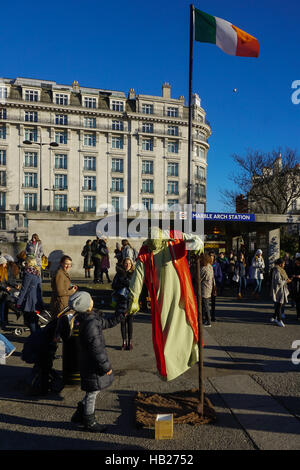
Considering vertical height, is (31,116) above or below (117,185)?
above

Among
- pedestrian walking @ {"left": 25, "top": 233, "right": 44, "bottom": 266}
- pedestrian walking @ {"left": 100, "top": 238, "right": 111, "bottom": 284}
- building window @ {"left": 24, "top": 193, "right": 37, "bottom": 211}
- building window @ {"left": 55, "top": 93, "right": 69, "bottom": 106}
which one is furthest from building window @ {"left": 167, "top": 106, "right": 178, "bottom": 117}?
pedestrian walking @ {"left": 25, "top": 233, "right": 44, "bottom": 266}

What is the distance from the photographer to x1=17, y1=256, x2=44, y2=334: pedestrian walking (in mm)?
7270

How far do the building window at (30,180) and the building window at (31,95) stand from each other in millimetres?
11626

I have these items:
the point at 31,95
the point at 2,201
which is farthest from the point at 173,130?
the point at 2,201

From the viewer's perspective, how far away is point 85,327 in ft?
12.7

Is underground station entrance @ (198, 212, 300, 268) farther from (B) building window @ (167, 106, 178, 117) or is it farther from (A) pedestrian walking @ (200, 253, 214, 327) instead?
(B) building window @ (167, 106, 178, 117)

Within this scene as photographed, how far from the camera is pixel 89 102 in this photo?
186 ft

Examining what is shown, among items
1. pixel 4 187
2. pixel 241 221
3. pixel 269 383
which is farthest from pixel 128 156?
pixel 269 383

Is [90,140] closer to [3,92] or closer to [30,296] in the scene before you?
[3,92]

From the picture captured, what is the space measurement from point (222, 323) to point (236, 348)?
2358 millimetres

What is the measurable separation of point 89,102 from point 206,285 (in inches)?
2127

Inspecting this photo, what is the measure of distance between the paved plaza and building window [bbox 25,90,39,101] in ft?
177

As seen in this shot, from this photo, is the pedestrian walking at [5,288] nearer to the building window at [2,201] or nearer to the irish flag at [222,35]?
the irish flag at [222,35]
